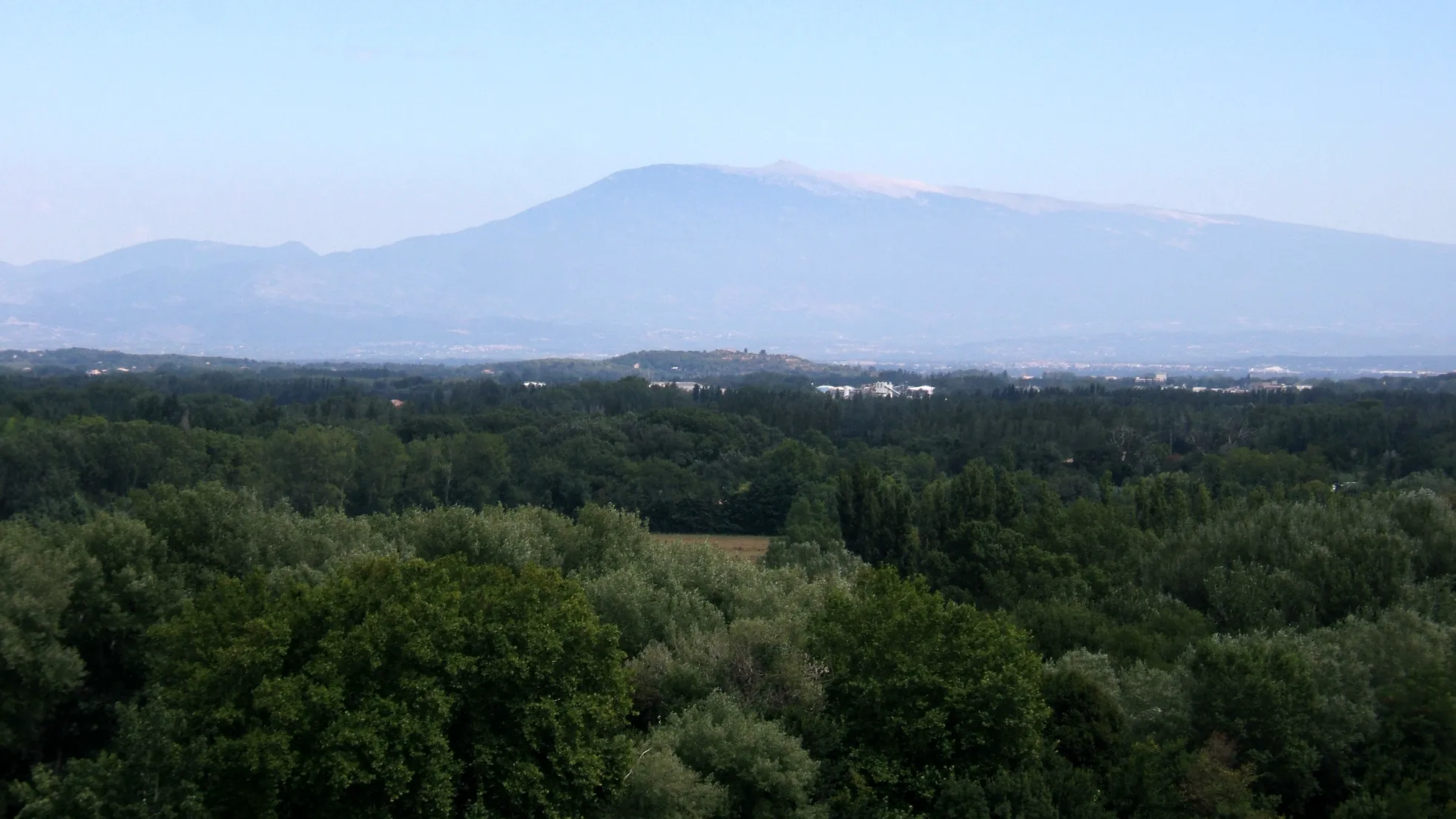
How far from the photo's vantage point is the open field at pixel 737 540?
62.3 m

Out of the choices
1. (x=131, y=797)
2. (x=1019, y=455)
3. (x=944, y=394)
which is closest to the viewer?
(x=131, y=797)

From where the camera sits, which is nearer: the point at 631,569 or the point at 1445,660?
the point at 1445,660

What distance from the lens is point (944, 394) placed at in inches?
5768

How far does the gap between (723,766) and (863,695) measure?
11.2ft

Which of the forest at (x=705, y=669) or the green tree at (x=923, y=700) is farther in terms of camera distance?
the green tree at (x=923, y=700)

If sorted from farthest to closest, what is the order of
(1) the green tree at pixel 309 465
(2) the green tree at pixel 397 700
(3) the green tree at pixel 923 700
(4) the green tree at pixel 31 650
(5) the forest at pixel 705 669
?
1. (1) the green tree at pixel 309 465
2. (4) the green tree at pixel 31 650
3. (3) the green tree at pixel 923 700
4. (5) the forest at pixel 705 669
5. (2) the green tree at pixel 397 700

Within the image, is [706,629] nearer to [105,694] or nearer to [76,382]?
[105,694]

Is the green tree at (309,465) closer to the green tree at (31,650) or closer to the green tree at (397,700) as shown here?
the green tree at (31,650)

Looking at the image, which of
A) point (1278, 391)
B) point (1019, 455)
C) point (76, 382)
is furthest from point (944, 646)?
point (76, 382)

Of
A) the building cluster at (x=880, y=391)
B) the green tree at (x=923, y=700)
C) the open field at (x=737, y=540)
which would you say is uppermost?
the green tree at (x=923, y=700)

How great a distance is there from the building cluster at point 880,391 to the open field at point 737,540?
63.7 metres

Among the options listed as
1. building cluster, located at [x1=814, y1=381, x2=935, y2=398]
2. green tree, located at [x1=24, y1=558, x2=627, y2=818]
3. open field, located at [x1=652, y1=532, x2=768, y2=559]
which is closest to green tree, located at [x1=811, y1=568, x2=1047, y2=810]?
green tree, located at [x1=24, y1=558, x2=627, y2=818]

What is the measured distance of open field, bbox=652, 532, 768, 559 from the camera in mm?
62259

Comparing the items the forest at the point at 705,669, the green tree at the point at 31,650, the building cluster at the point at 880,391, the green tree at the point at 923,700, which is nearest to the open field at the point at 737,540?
the forest at the point at 705,669
